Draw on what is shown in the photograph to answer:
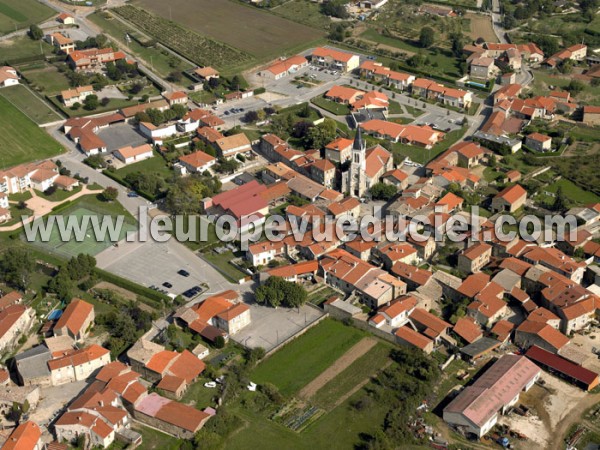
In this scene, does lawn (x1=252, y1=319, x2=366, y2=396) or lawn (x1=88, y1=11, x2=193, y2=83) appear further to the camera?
lawn (x1=88, y1=11, x2=193, y2=83)

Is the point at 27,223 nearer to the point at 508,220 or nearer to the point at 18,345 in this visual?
the point at 18,345

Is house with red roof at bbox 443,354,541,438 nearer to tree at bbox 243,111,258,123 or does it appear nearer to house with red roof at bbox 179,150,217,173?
house with red roof at bbox 179,150,217,173

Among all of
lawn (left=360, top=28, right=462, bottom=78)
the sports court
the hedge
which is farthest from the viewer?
lawn (left=360, top=28, right=462, bottom=78)

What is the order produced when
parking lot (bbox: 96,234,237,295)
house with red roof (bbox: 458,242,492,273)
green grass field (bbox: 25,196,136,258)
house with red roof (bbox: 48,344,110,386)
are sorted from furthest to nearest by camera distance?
green grass field (bbox: 25,196,136,258) < house with red roof (bbox: 458,242,492,273) < parking lot (bbox: 96,234,237,295) < house with red roof (bbox: 48,344,110,386)

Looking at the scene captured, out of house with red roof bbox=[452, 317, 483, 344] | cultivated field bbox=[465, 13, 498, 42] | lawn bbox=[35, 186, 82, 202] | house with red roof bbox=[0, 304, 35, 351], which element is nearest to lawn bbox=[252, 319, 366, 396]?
house with red roof bbox=[452, 317, 483, 344]

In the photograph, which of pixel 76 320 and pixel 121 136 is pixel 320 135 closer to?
pixel 121 136

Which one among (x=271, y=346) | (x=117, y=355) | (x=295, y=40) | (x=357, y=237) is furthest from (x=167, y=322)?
(x=295, y=40)

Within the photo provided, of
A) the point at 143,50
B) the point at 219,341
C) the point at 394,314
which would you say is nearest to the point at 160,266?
the point at 219,341

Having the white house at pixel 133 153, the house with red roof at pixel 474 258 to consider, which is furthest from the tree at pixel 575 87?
the white house at pixel 133 153
